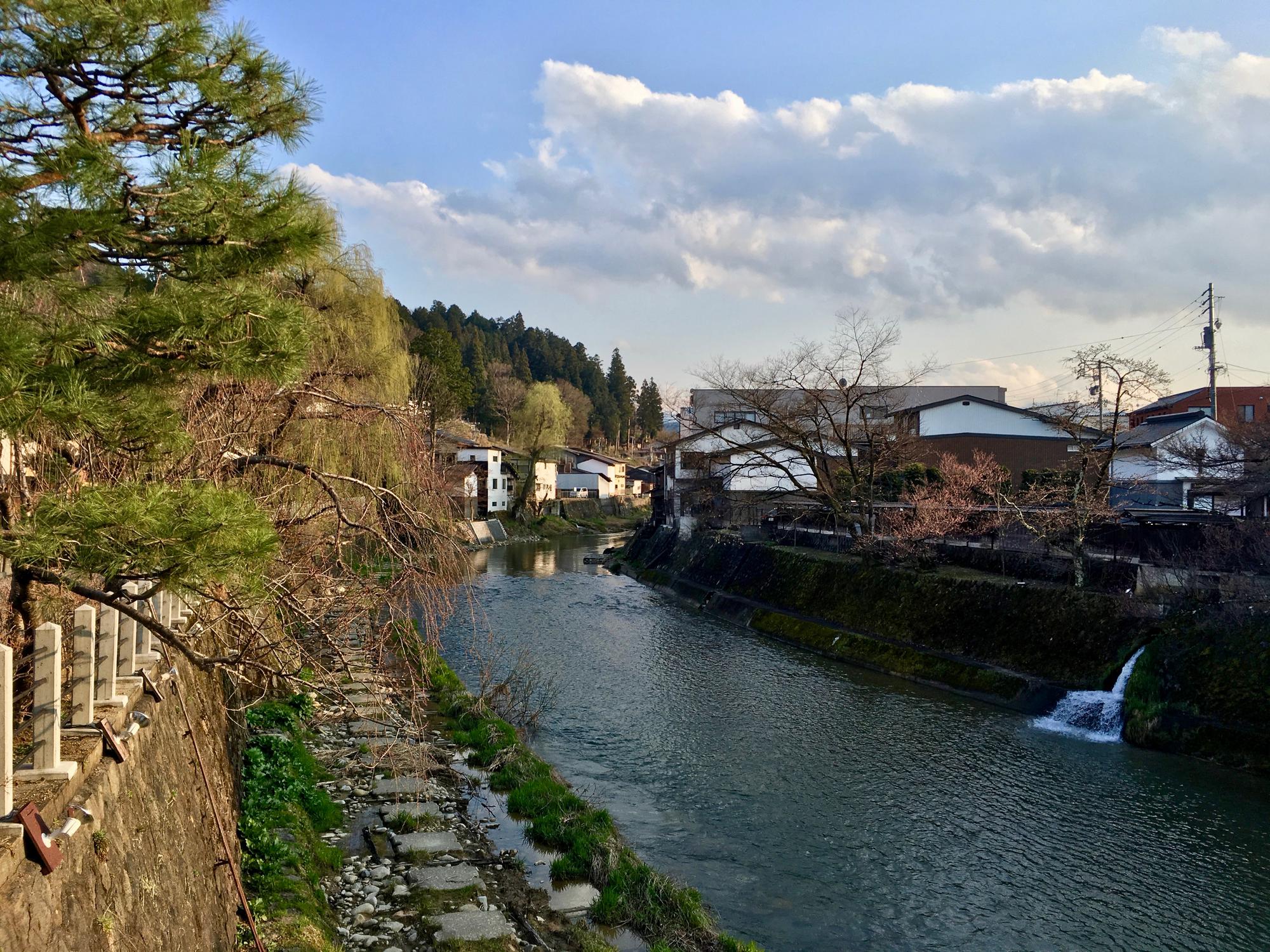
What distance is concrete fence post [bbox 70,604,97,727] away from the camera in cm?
371

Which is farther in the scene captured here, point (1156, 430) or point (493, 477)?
point (493, 477)

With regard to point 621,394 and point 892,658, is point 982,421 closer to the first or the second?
point 892,658

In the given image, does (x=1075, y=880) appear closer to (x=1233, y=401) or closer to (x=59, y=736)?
(x=59, y=736)

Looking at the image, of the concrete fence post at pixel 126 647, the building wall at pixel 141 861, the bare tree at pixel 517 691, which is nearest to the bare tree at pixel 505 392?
the bare tree at pixel 517 691

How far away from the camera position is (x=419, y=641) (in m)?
6.38

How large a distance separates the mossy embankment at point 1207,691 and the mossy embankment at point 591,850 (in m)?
8.32

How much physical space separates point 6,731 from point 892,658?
636 inches

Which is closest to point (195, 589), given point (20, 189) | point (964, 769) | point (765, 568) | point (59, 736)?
point (59, 736)

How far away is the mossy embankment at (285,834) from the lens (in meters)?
5.58

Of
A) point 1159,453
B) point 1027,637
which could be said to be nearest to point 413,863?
point 1027,637

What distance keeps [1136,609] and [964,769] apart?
500cm

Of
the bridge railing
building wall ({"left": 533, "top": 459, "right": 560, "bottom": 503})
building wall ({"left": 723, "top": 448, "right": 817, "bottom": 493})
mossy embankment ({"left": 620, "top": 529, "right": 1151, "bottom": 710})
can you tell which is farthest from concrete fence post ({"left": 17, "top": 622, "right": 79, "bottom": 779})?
building wall ({"left": 533, "top": 459, "right": 560, "bottom": 503})

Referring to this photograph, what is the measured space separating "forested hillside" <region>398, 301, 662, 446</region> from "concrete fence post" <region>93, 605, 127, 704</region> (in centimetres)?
→ 5132

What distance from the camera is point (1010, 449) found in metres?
28.1
